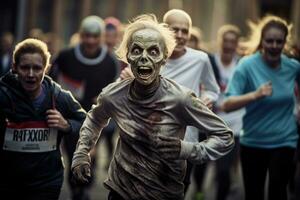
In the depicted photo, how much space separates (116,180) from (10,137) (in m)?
1.15

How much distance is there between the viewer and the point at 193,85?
738 centimetres

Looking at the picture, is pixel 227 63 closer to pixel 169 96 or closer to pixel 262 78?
pixel 262 78

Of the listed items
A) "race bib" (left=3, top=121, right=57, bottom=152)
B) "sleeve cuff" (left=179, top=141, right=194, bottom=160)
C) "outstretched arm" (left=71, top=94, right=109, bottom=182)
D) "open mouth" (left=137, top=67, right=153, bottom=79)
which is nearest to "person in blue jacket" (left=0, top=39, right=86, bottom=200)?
"race bib" (left=3, top=121, right=57, bottom=152)

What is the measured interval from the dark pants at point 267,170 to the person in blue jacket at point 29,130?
188 cm

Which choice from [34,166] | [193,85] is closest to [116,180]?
[34,166]

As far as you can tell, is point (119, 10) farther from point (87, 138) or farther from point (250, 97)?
point (87, 138)

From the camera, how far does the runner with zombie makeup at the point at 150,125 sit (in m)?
5.54

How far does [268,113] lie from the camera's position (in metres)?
7.84

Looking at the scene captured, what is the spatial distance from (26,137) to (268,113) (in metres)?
2.26

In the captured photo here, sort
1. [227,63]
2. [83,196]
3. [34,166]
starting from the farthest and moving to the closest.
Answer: [227,63] < [83,196] < [34,166]

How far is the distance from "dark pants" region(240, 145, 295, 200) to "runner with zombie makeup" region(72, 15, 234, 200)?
2.11 meters

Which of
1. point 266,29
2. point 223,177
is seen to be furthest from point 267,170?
point 223,177

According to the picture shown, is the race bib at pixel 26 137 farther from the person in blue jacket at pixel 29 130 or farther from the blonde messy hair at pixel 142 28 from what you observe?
the blonde messy hair at pixel 142 28

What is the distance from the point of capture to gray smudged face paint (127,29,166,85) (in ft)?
18.1
